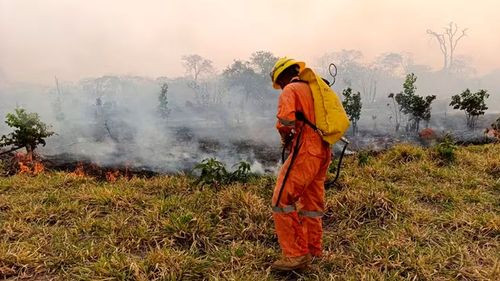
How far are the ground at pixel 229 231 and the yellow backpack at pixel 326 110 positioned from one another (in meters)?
1.42

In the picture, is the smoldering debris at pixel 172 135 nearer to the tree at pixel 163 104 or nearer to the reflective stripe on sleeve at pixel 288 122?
the tree at pixel 163 104

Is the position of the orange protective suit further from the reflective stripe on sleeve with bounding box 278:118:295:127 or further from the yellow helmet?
the yellow helmet

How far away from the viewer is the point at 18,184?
7758mm

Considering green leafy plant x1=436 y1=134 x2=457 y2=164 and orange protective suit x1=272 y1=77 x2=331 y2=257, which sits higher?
orange protective suit x1=272 y1=77 x2=331 y2=257

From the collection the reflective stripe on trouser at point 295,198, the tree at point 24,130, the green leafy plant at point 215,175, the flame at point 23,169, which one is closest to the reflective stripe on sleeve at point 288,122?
the reflective stripe on trouser at point 295,198

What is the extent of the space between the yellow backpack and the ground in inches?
55.7

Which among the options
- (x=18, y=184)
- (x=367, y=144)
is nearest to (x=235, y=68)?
(x=367, y=144)

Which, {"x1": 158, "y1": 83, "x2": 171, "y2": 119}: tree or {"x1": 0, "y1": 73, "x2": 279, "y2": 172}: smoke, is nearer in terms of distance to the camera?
{"x1": 0, "y1": 73, "x2": 279, "y2": 172}: smoke

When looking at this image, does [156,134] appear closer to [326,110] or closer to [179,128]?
[179,128]

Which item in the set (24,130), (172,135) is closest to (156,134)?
(172,135)

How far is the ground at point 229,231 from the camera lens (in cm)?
425

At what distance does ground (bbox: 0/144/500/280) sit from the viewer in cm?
425

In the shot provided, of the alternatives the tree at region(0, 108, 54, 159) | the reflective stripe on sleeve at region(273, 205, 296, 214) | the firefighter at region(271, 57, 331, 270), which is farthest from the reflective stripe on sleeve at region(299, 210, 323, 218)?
the tree at region(0, 108, 54, 159)

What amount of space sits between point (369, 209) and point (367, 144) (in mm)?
14848
